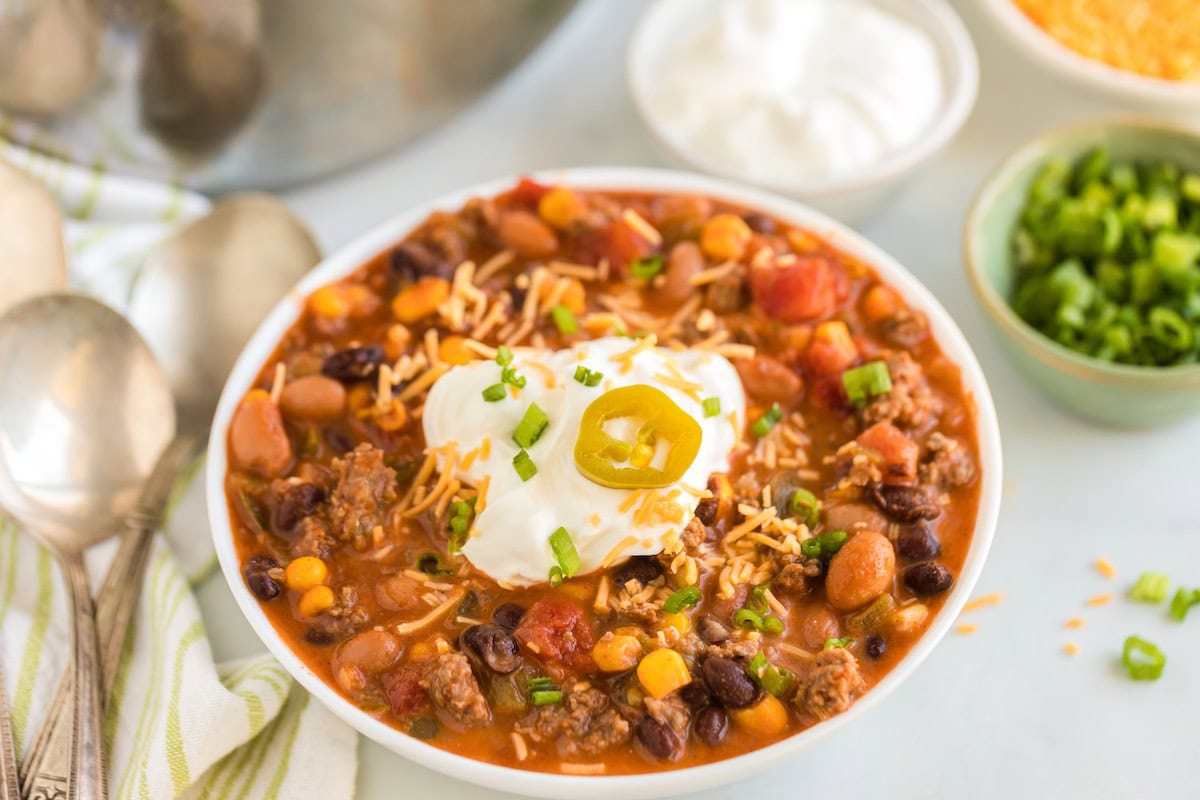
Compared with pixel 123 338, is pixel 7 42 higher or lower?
higher

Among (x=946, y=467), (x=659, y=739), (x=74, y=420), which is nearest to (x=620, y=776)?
(x=659, y=739)

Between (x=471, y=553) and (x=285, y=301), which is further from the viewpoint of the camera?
(x=285, y=301)

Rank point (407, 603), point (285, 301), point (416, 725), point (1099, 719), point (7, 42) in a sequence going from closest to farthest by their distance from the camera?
point (416, 725) → point (407, 603) → point (1099, 719) → point (285, 301) → point (7, 42)

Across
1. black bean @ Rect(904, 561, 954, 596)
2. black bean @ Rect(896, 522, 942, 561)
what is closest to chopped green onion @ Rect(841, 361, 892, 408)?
black bean @ Rect(896, 522, 942, 561)

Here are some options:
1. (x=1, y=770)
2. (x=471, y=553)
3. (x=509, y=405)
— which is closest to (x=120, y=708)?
(x=1, y=770)

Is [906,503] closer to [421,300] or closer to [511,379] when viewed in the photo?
[511,379]

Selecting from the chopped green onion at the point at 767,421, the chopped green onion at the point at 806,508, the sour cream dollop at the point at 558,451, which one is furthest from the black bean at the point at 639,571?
the chopped green onion at the point at 767,421

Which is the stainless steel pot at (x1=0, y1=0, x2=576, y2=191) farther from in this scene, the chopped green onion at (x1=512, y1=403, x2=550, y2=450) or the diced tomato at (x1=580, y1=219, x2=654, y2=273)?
the chopped green onion at (x1=512, y1=403, x2=550, y2=450)

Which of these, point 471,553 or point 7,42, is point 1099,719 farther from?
point 7,42
